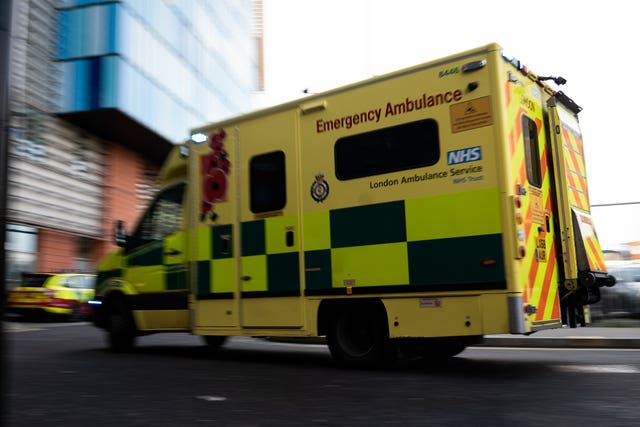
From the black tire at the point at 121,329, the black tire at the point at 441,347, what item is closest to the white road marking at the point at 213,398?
the black tire at the point at 441,347

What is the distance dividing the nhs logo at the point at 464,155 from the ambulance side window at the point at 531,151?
57 cm

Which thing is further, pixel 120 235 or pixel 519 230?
pixel 120 235

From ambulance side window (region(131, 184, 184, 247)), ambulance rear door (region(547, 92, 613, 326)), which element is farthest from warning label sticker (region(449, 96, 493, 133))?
ambulance side window (region(131, 184, 184, 247))

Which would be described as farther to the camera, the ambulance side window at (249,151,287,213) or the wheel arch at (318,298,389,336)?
the ambulance side window at (249,151,287,213)

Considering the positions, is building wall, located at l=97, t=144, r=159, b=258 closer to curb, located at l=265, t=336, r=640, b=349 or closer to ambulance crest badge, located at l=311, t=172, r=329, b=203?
curb, located at l=265, t=336, r=640, b=349

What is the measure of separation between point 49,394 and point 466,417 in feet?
10.4

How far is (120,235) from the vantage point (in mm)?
8125

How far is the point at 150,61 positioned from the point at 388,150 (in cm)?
2199

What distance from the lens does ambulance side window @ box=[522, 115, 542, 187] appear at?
19.1ft

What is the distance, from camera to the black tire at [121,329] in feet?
26.5

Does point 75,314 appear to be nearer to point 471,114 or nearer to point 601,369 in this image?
point 471,114

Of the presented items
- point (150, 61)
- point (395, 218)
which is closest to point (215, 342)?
point (395, 218)

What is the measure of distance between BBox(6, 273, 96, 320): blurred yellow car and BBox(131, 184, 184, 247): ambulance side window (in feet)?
25.0

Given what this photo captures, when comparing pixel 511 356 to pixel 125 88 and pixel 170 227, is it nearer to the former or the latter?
pixel 170 227
